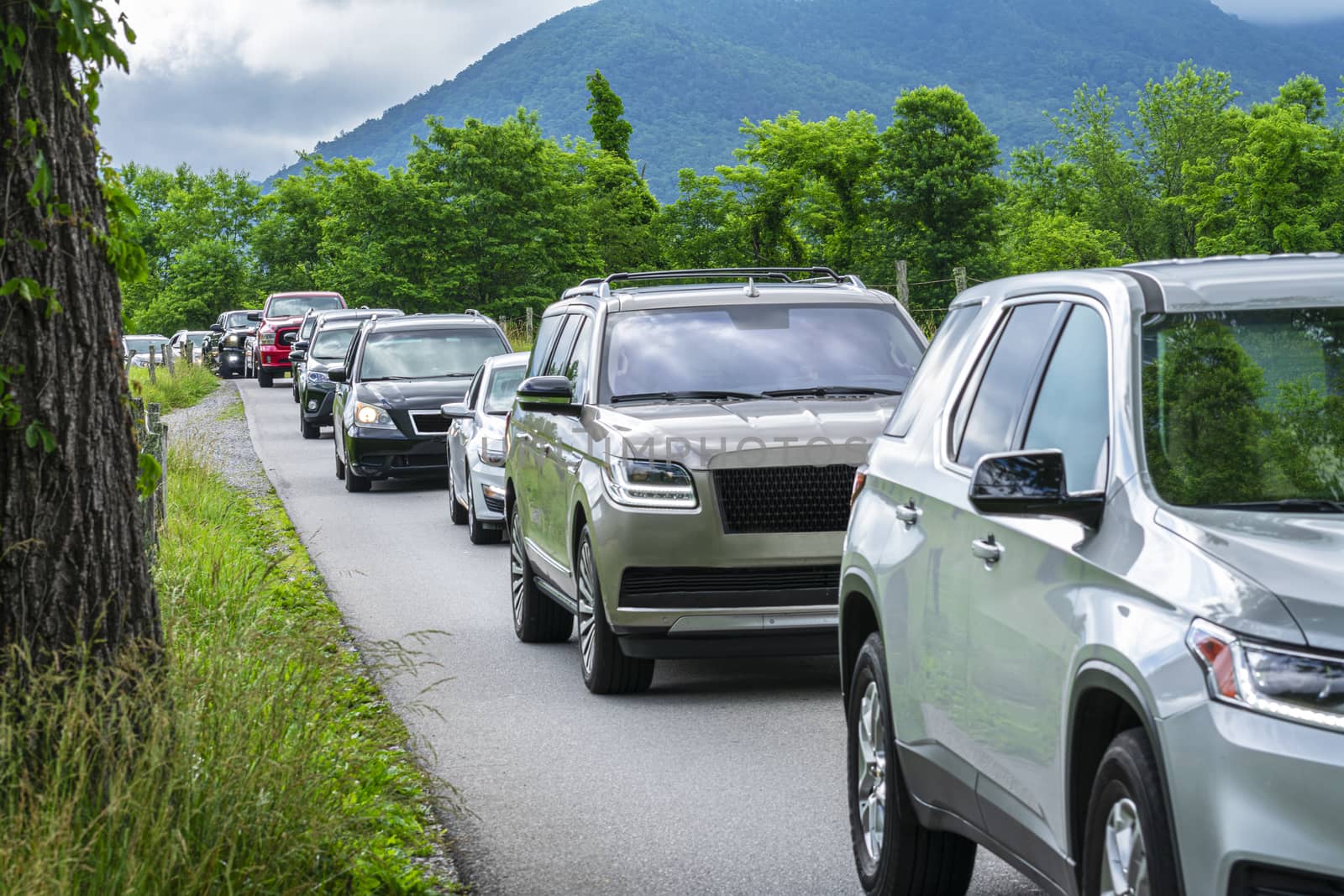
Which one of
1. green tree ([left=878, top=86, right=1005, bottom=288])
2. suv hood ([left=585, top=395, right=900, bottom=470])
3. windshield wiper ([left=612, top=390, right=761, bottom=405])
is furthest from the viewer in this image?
green tree ([left=878, top=86, right=1005, bottom=288])

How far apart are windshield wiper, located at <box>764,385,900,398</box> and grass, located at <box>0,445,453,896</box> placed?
3599 millimetres

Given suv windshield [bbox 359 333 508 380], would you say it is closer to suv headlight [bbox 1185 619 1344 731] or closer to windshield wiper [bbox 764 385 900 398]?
windshield wiper [bbox 764 385 900 398]

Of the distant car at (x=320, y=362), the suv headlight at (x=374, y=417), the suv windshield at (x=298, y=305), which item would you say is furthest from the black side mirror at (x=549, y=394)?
the suv windshield at (x=298, y=305)

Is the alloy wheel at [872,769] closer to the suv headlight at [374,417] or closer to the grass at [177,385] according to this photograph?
the suv headlight at [374,417]

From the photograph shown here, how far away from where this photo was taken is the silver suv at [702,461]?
28.5 ft

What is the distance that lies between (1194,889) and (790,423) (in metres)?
5.84

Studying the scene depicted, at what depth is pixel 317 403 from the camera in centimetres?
3064

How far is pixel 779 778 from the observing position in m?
7.25

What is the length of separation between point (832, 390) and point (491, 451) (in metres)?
6.71

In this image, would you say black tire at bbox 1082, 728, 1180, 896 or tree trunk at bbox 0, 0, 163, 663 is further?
tree trunk at bbox 0, 0, 163, 663

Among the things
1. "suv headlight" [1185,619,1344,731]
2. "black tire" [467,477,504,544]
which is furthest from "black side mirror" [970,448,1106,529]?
"black tire" [467,477,504,544]

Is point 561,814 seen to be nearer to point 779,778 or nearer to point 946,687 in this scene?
point 779,778

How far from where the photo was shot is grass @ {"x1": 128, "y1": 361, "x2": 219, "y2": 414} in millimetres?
43062

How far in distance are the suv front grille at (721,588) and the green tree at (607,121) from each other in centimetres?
10190
